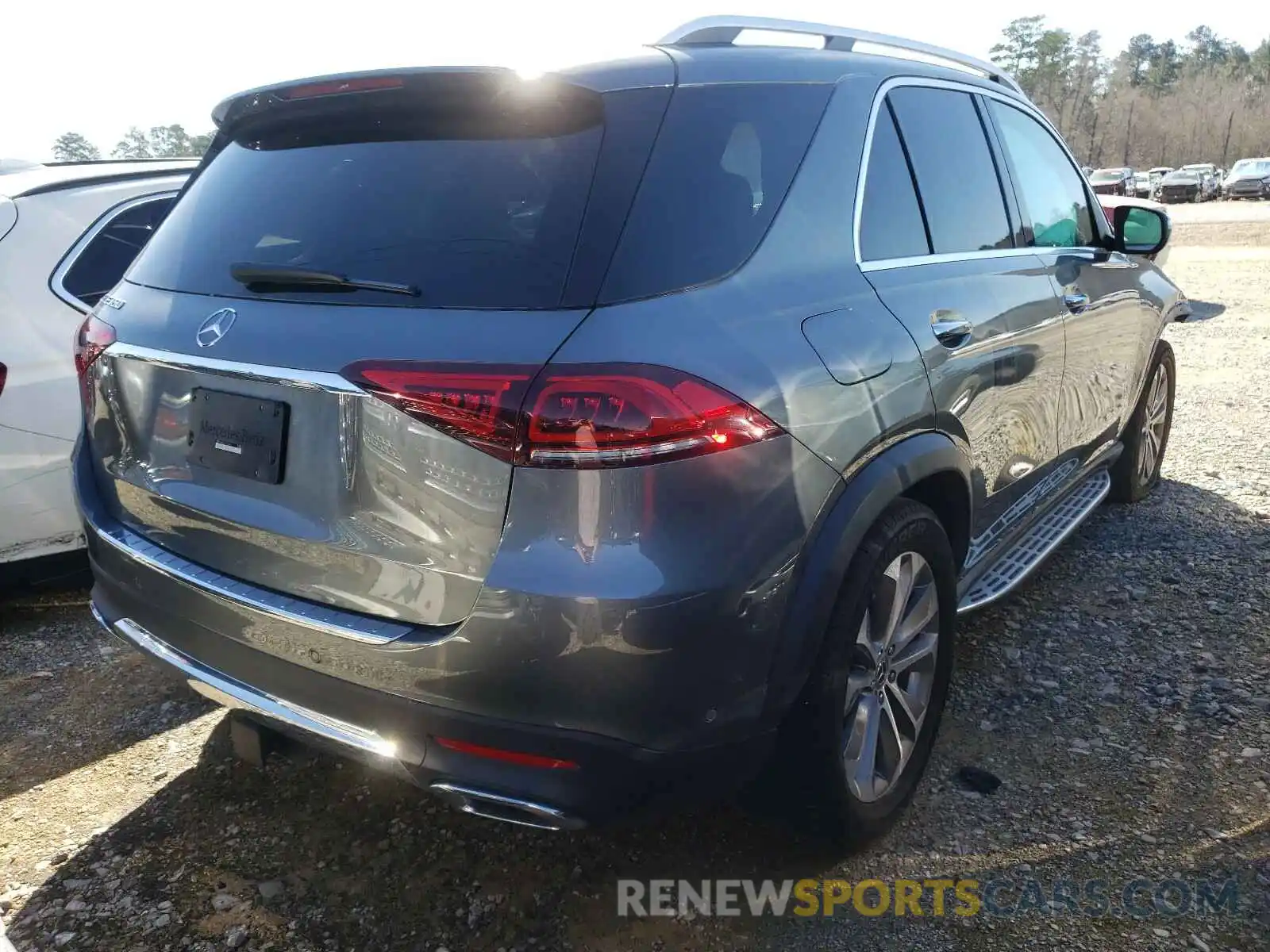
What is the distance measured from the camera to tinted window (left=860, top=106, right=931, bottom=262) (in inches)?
91.6

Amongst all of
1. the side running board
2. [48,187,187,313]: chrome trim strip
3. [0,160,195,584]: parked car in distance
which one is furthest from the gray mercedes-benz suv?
[48,187,187,313]: chrome trim strip

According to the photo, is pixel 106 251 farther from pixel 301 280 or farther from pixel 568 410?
pixel 568 410

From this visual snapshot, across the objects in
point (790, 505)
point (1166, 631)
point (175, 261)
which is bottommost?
point (1166, 631)

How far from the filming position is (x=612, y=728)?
1714 millimetres

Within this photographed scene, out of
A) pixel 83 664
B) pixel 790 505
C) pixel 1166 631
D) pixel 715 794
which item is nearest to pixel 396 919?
pixel 715 794

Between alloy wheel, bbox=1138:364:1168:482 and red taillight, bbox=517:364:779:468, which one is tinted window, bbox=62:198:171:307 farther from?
alloy wheel, bbox=1138:364:1168:482

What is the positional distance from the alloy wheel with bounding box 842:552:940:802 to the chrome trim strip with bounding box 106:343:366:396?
48.4 inches

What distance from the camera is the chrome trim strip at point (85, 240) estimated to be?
3643mm

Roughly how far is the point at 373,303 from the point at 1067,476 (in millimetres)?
2978

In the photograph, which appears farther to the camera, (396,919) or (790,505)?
(396,919)

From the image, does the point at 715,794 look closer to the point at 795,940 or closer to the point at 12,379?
the point at 795,940

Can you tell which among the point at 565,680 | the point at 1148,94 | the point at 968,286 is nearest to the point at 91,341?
the point at 565,680

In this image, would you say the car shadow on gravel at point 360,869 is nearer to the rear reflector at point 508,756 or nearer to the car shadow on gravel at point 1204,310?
the rear reflector at point 508,756

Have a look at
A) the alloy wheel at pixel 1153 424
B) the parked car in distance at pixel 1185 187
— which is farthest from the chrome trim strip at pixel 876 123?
the parked car in distance at pixel 1185 187
